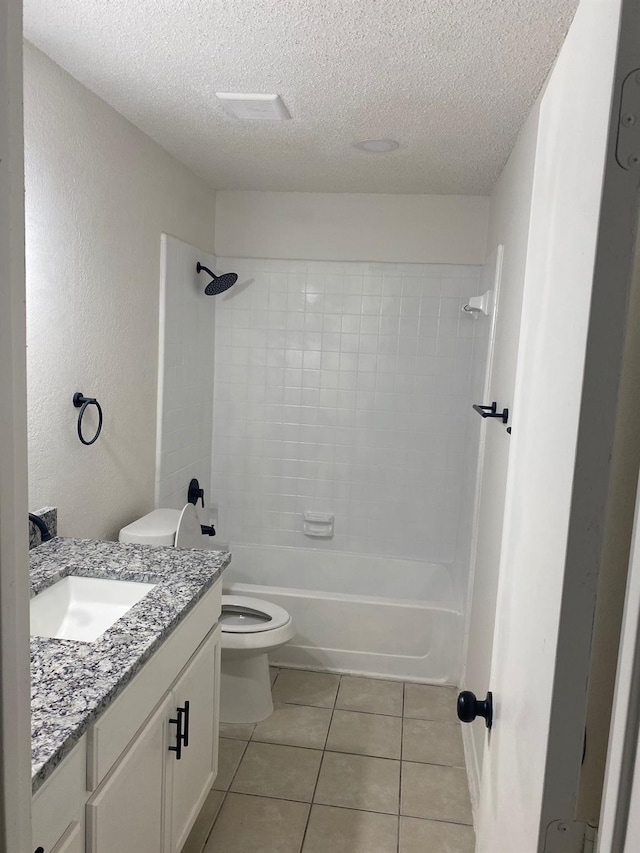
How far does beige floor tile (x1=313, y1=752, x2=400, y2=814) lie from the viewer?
2.45 meters

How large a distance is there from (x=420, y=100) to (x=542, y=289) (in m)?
1.57

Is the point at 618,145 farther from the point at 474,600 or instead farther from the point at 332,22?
the point at 474,600

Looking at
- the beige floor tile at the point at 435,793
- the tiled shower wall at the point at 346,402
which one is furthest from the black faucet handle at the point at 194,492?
the beige floor tile at the point at 435,793

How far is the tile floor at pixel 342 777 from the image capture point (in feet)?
7.43

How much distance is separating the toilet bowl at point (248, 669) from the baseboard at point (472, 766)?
83 cm

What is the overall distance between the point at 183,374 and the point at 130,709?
214 cm

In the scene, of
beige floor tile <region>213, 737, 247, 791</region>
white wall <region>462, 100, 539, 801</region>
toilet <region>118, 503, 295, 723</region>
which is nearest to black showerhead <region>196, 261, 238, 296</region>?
toilet <region>118, 503, 295, 723</region>

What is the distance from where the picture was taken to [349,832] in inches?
90.4

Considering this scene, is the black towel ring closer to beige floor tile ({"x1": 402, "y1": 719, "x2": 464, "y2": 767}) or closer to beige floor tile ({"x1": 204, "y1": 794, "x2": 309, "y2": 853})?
beige floor tile ({"x1": 204, "y1": 794, "x2": 309, "y2": 853})

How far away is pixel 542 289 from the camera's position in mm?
932

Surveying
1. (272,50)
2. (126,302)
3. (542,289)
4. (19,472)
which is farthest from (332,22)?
(19,472)

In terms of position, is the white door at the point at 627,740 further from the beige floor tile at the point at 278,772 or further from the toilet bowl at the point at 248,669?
the toilet bowl at the point at 248,669

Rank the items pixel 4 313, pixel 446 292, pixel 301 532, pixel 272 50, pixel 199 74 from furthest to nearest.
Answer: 1. pixel 301 532
2. pixel 446 292
3. pixel 199 74
4. pixel 272 50
5. pixel 4 313

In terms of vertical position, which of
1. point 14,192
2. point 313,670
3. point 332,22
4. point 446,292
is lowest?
point 313,670
